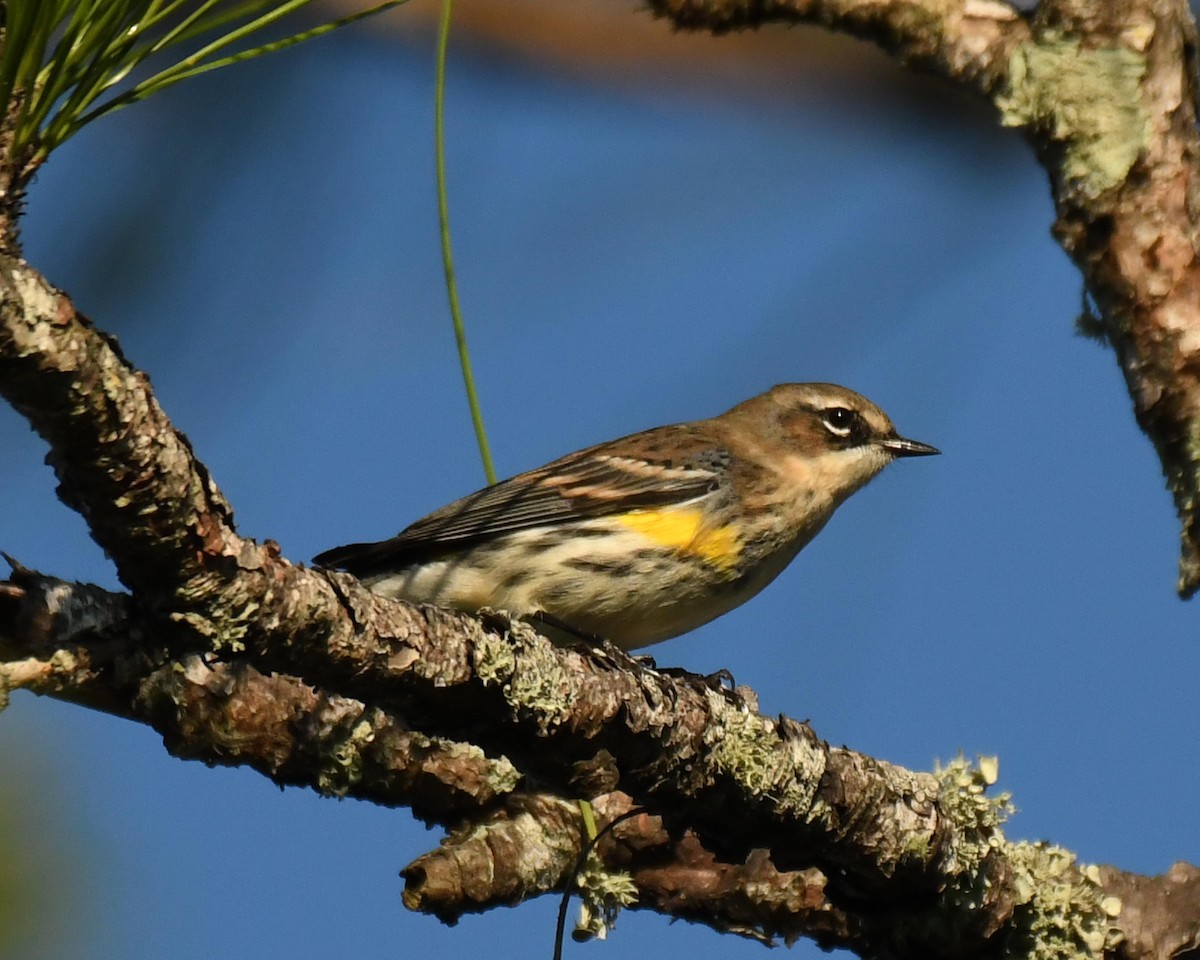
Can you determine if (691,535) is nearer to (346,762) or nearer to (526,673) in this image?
(346,762)

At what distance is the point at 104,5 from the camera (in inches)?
100

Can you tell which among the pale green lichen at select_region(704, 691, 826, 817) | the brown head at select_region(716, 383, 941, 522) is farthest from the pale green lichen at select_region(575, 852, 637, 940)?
the brown head at select_region(716, 383, 941, 522)

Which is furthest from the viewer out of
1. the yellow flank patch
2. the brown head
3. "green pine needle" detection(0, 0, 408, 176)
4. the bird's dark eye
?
the bird's dark eye

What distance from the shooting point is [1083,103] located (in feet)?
12.7

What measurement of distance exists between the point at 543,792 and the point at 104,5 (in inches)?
94.8

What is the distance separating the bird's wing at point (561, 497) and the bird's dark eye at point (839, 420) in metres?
0.66

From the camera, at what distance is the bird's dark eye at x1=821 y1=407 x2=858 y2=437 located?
7457 millimetres

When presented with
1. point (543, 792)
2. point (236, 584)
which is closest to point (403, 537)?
point (543, 792)

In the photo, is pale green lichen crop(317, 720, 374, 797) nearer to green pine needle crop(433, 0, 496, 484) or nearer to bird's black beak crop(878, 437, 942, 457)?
green pine needle crop(433, 0, 496, 484)

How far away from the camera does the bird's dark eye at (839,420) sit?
7457 millimetres

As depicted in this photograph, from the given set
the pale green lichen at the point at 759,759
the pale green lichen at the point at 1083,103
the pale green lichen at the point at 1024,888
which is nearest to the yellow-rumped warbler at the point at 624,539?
the pale green lichen at the point at 1024,888

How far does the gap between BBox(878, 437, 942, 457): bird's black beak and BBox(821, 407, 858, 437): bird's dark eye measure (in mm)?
171

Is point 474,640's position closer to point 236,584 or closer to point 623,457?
point 236,584

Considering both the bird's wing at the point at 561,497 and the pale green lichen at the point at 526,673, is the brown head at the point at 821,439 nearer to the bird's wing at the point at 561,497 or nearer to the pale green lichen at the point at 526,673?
the bird's wing at the point at 561,497
